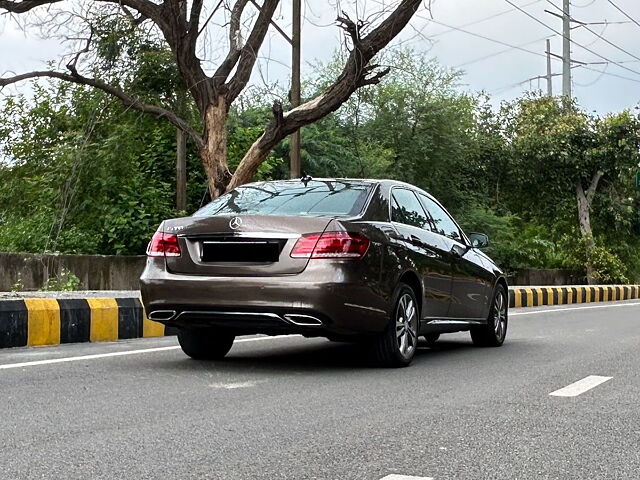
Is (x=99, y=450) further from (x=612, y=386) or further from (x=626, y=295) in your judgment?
(x=626, y=295)

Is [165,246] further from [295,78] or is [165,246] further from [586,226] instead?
[586,226]

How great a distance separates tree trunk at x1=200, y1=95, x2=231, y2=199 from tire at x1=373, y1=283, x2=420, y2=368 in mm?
10457

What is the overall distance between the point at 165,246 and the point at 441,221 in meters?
2.80

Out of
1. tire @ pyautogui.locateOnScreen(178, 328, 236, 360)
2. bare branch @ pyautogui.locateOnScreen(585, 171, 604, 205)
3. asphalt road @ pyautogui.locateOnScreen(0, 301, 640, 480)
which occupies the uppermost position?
bare branch @ pyautogui.locateOnScreen(585, 171, 604, 205)

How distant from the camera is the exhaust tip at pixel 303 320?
24.8 feet

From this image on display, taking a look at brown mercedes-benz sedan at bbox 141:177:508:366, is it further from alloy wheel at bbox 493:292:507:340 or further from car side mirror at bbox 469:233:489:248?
alloy wheel at bbox 493:292:507:340

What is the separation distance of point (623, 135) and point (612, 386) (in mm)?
29449

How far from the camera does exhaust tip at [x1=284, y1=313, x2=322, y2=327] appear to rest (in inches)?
297

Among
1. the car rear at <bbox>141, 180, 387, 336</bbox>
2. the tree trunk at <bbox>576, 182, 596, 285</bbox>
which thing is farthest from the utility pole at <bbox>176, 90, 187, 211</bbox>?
the tree trunk at <bbox>576, 182, 596, 285</bbox>

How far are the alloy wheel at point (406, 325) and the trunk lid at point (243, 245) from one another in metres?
1.05

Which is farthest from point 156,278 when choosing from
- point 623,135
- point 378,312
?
→ point 623,135

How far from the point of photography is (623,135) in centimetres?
3550

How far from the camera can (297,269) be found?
299 inches

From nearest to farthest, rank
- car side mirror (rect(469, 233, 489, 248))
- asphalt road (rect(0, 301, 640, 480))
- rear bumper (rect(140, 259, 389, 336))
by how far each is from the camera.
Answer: asphalt road (rect(0, 301, 640, 480)) → rear bumper (rect(140, 259, 389, 336)) → car side mirror (rect(469, 233, 489, 248))
